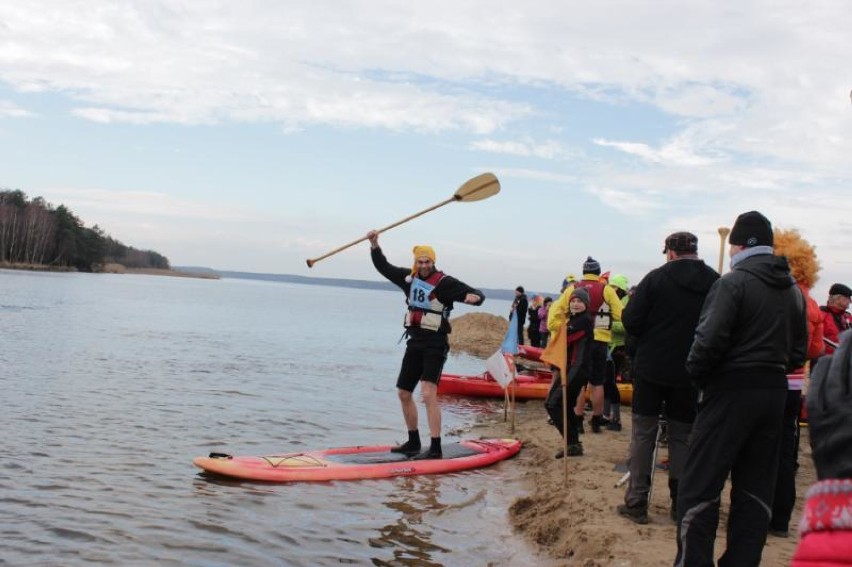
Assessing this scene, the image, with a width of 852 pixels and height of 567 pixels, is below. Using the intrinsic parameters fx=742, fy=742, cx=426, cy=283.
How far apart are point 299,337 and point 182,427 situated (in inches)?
926

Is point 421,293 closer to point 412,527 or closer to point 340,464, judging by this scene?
point 340,464

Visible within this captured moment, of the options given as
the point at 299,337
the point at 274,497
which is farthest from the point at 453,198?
the point at 299,337

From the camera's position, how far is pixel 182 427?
10.9 meters

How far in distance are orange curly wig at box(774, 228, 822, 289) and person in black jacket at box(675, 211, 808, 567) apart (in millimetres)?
1061

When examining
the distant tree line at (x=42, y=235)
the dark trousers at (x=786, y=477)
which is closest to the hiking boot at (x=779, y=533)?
the dark trousers at (x=786, y=477)

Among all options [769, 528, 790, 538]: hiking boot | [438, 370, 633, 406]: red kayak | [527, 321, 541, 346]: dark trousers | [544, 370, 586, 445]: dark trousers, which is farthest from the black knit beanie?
[527, 321, 541, 346]: dark trousers

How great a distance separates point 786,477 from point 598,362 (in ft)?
13.3

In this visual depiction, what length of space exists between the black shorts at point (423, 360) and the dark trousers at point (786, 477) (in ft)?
12.0

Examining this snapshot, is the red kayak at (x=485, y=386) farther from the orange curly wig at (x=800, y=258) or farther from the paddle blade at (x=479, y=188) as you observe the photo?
the orange curly wig at (x=800, y=258)

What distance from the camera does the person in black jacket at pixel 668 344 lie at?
528cm

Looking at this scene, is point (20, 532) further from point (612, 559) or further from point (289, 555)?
point (612, 559)

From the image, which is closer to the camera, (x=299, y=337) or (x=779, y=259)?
(x=779, y=259)

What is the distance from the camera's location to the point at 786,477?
5.45m

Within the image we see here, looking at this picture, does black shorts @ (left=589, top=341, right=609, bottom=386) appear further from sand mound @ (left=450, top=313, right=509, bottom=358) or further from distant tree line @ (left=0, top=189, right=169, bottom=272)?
distant tree line @ (left=0, top=189, right=169, bottom=272)
